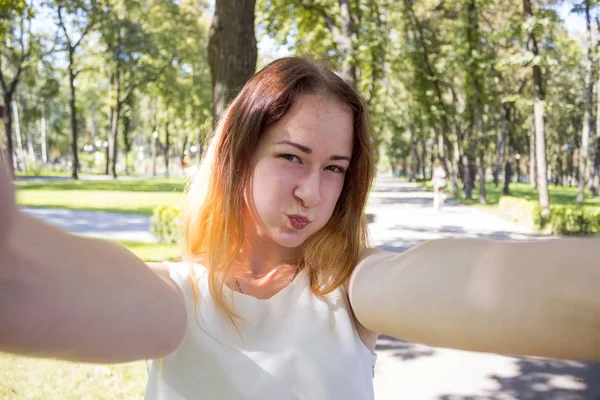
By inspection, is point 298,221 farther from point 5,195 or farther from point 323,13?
point 323,13

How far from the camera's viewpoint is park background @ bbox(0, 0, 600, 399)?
20.3 feet

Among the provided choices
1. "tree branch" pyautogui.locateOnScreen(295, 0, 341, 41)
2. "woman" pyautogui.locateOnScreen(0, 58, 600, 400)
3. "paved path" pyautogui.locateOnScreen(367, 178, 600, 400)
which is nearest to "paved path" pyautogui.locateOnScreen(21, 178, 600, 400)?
"paved path" pyautogui.locateOnScreen(367, 178, 600, 400)

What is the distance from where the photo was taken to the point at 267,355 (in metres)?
1.25

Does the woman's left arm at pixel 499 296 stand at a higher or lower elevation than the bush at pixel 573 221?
higher

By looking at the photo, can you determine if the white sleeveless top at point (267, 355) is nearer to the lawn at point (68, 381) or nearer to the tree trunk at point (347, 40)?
the lawn at point (68, 381)

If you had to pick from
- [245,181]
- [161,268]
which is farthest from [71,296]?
[245,181]

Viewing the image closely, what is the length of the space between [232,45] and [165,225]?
6.39 meters

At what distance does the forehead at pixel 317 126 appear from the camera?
1.29 metres

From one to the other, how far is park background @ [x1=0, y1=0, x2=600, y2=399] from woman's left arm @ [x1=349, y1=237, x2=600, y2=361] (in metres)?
0.66

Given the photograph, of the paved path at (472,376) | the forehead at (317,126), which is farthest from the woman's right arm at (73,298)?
the paved path at (472,376)

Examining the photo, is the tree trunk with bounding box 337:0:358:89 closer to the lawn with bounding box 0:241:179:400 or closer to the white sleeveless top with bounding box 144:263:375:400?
the lawn with bounding box 0:241:179:400

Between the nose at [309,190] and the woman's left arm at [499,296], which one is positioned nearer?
the woman's left arm at [499,296]

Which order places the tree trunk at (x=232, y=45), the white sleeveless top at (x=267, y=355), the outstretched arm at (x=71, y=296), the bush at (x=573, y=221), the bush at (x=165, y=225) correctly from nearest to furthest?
1. the outstretched arm at (x=71, y=296)
2. the white sleeveless top at (x=267, y=355)
3. the tree trunk at (x=232, y=45)
4. the bush at (x=165, y=225)
5. the bush at (x=573, y=221)

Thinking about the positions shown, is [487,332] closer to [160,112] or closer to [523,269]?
[523,269]
